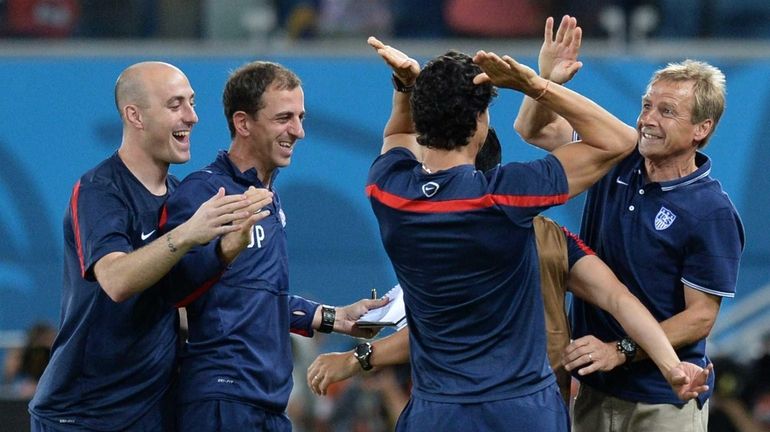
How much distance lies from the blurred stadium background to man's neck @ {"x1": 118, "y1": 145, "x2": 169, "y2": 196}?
21.0ft

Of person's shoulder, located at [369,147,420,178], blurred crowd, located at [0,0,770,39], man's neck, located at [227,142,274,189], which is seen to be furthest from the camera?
blurred crowd, located at [0,0,770,39]

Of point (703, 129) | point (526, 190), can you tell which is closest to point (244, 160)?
point (526, 190)

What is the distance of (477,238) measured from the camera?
Answer: 3963 mm

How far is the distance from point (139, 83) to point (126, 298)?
79 cm

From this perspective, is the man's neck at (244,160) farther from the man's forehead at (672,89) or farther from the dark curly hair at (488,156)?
the man's forehead at (672,89)

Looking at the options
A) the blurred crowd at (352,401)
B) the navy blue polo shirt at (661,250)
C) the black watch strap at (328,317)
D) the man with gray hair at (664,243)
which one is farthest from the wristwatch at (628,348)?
the blurred crowd at (352,401)

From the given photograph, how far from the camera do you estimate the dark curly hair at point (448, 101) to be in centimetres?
396

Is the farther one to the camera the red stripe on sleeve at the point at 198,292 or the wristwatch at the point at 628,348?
the wristwatch at the point at 628,348

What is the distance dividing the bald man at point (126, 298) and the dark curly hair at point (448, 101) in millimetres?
742

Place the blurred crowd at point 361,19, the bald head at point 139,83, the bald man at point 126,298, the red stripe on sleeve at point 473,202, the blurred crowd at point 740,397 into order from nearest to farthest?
1. the red stripe on sleeve at point 473,202
2. the bald man at point 126,298
3. the bald head at point 139,83
4. the blurred crowd at point 740,397
5. the blurred crowd at point 361,19

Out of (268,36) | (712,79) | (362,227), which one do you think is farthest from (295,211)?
(712,79)

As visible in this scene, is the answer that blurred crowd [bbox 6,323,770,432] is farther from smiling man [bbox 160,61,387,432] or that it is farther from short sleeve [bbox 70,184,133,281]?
short sleeve [bbox 70,184,133,281]

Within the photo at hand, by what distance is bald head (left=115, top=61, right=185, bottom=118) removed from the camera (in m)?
4.49

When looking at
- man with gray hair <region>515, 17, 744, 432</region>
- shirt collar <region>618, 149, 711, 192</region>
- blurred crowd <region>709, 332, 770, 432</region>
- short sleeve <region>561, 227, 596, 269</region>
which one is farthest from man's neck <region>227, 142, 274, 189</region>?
blurred crowd <region>709, 332, 770, 432</region>
